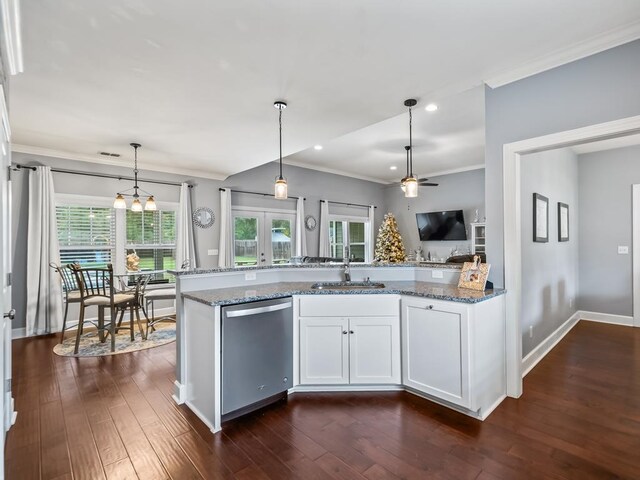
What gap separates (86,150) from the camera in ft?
14.8

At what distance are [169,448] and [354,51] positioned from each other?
2.93 m

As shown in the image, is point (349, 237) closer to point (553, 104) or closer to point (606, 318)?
point (606, 318)

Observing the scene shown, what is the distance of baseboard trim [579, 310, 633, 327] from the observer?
4.66 metres

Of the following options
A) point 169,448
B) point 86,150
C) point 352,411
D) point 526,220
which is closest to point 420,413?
point 352,411

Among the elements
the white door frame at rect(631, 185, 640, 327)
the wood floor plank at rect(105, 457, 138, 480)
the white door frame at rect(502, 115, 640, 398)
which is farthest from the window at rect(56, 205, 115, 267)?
the white door frame at rect(631, 185, 640, 327)

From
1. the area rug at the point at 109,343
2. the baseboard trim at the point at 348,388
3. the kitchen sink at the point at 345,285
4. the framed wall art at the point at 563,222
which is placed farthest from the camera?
the framed wall art at the point at 563,222

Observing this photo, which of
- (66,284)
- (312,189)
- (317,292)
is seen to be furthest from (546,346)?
(66,284)

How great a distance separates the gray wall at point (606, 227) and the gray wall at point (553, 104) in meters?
3.60

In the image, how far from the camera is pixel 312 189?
7074 millimetres

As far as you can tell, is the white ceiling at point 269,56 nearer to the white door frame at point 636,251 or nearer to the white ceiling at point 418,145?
the white ceiling at point 418,145

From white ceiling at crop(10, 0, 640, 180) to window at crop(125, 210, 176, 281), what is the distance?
5.87ft

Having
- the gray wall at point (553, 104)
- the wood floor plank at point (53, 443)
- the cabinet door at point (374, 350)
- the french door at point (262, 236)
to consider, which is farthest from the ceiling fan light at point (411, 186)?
the french door at point (262, 236)

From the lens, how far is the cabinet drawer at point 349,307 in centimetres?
268

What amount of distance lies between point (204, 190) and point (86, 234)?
1.97 meters
